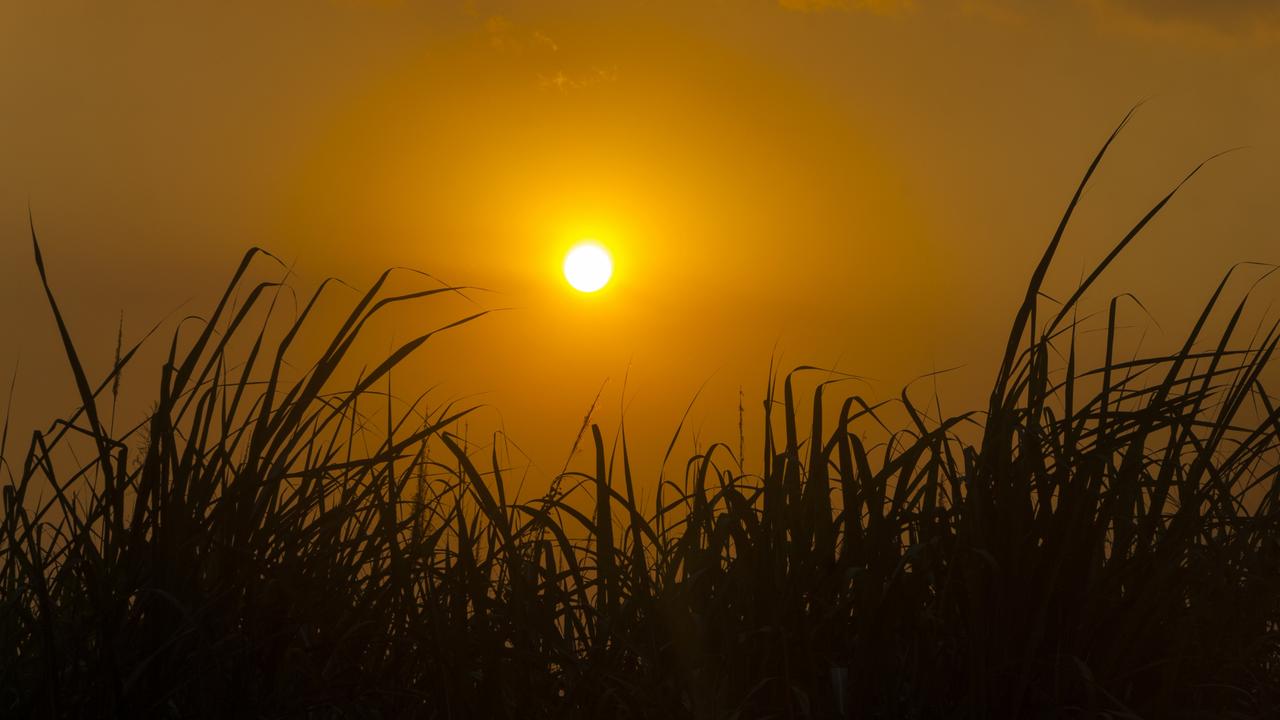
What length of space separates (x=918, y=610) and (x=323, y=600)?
3.59 ft

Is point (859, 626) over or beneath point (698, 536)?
beneath

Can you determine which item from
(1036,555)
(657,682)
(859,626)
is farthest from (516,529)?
(1036,555)

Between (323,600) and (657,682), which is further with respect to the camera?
(323,600)

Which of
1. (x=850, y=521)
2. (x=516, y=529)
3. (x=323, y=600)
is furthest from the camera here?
(x=516, y=529)

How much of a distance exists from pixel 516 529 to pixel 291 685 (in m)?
0.66

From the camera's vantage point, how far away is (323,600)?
7.17ft

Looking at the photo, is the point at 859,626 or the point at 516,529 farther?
the point at 516,529

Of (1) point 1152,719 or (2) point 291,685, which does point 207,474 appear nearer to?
(2) point 291,685

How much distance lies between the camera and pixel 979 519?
1859mm

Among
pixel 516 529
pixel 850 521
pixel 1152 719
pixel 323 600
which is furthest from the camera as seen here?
pixel 516 529

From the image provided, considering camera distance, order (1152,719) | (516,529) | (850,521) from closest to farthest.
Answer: (1152,719)
(850,521)
(516,529)

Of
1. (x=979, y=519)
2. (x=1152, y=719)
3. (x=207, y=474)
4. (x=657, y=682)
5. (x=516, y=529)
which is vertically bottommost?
(x=1152, y=719)

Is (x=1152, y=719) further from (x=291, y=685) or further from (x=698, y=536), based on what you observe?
(x=291, y=685)

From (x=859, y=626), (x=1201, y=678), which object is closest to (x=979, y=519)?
(x=859, y=626)
